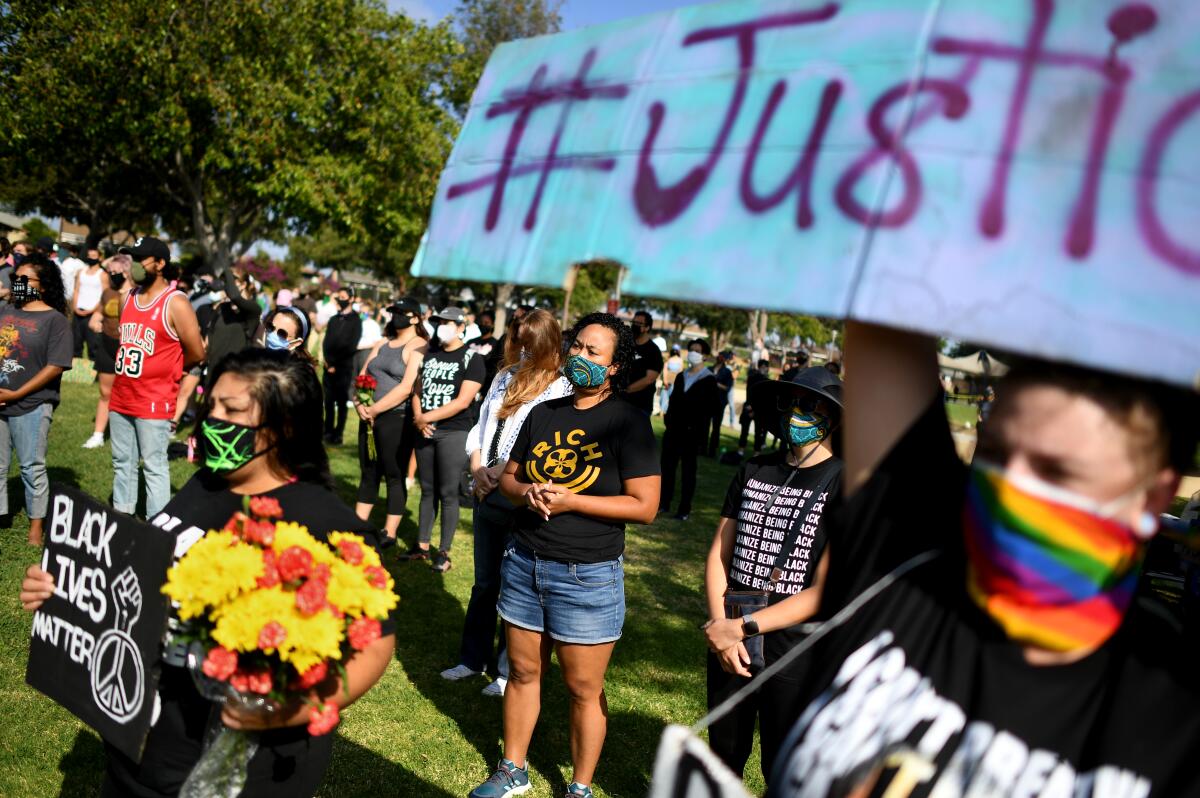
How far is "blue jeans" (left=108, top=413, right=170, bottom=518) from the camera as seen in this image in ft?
20.3

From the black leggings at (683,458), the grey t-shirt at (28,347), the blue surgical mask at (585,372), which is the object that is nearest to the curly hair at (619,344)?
the blue surgical mask at (585,372)

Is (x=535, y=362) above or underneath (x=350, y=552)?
above

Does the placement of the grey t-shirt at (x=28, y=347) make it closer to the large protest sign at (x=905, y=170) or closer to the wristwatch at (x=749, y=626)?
the wristwatch at (x=749, y=626)

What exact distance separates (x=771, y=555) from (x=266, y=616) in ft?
6.89

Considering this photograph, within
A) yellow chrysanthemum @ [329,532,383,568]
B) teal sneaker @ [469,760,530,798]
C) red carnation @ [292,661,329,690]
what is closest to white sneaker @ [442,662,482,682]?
teal sneaker @ [469,760,530,798]

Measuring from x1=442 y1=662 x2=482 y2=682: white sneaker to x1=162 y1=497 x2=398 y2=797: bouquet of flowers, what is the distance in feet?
10.2

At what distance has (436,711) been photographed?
5.00 metres

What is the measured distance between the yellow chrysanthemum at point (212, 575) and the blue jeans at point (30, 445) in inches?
194

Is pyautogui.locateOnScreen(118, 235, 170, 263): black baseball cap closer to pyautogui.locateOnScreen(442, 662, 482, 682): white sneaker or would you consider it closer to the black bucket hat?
pyautogui.locateOnScreen(442, 662, 482, 682): white sneaker

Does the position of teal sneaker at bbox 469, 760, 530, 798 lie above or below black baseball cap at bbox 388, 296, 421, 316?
below

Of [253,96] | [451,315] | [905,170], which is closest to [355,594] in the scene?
[905,170]

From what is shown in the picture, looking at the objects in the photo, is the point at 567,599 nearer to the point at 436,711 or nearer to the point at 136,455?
the point at 436,711

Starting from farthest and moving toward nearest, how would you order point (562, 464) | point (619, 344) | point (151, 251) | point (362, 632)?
point (151, 251) → point (619, 344) → point (562, 464) → point (362, 632)

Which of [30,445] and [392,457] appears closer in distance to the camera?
[30,445]
